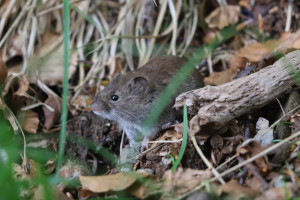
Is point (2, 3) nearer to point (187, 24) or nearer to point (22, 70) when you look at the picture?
point (22, 70)

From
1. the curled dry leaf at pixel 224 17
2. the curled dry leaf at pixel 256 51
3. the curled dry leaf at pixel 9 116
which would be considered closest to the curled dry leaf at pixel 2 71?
the curled dry leaf at pixel 9 116

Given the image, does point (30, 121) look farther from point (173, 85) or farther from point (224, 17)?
point (224, 17)

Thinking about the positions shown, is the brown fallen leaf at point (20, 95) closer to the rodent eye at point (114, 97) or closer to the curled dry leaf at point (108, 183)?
the rodent eye at point (114, 97)

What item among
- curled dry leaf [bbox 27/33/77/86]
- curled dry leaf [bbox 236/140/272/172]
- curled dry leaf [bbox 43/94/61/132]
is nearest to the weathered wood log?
curled dry leaf [bbox 236/140/272/172]

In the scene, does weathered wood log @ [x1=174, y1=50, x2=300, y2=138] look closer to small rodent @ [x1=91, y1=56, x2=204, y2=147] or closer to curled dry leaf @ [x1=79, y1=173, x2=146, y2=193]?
curled dry leaf @ [x1=79, y1=173, x2=146, y2=193]

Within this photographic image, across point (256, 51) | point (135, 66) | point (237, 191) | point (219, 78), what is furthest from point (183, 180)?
point (135, 66)
